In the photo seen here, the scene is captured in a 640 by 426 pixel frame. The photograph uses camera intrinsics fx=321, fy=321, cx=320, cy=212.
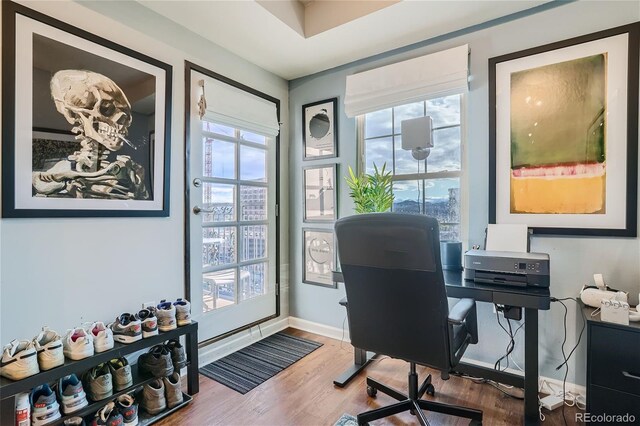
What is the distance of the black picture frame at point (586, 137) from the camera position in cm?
173

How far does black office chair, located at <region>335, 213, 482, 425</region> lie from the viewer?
1.33 meters

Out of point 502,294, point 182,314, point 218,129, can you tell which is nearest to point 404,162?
point 502,294

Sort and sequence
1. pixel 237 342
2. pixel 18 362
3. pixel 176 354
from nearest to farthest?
pixel 18 362 → pixel 176 354 → pixel 237 342

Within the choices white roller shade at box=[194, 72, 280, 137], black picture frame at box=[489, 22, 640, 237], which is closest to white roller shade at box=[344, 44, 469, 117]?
black picture frame at box=[489, 22, 640, 237]

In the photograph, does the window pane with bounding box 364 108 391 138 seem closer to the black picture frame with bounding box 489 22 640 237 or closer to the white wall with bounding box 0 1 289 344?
the black picture frame with bounding box 489 22 640 237

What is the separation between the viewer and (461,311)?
145 centimetres

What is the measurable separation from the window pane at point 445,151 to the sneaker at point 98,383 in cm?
233

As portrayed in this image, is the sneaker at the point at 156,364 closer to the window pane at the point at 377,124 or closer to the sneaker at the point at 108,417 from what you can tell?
the sneaker at the point at 108,417

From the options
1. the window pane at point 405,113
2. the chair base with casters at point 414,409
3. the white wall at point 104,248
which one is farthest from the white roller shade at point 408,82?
the chair base with casters at point 414,409

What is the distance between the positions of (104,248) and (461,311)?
1.90 meters

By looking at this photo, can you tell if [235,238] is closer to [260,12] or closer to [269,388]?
[269,388]

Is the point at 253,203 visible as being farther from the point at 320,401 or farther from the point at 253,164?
the point at 320,401

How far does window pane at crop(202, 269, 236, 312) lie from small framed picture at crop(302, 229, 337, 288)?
0.70 m

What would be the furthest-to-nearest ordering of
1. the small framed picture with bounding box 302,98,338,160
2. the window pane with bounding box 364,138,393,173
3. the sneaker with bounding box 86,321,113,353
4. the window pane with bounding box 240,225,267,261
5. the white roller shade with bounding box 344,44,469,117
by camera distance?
1. the small framed picture with bounding box 302,98,338,160
2. the window pane with bounding box 240,225,267,261
3. the window pane with bounding box 364,138,393,173
4. the white roller shade with bounding box 344,44,469,117
5. the sneaker with bounding box 86,321,113,353
